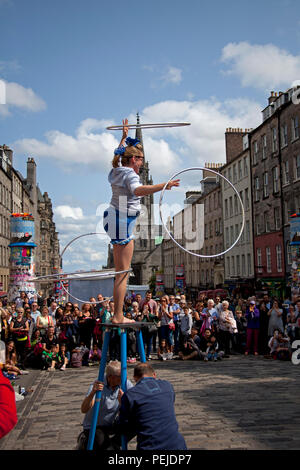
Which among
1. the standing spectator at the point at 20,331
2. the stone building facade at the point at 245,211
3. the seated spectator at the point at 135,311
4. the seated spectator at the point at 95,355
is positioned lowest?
the seated spectator at the point at 95,355

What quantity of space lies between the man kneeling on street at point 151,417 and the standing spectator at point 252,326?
1192 cm

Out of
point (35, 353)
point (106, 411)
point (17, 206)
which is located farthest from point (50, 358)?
point (17, 206)

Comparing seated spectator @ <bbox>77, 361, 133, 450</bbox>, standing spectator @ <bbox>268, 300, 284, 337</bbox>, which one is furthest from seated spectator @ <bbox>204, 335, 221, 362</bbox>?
seated spectator @ <bbox>77, 361, 133, 450</bbox>

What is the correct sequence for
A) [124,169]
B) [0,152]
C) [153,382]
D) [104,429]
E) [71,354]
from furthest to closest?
[0,152]
[71,354]
[124,169]
[104,429]
[153,382]

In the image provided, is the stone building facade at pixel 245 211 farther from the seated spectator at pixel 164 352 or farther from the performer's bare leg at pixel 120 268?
the performer's bare leg at pixel 120 268

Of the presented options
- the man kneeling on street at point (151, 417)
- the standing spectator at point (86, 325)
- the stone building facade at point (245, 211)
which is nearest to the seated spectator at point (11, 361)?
the standing spectator at point (86, 325)

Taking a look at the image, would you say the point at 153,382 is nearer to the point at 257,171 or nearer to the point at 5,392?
the point at 5,392

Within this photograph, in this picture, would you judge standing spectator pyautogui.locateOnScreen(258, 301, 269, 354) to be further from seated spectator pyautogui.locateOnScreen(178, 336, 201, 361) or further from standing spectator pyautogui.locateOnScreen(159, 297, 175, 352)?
standing spectator pyautogui.locateOnScreen(159, 297, 175, 352)

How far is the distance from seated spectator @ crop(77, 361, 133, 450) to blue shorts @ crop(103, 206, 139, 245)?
164 cm

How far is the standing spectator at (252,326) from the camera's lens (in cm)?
1591

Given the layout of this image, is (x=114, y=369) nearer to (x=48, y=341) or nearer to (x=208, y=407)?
(x=208, y=407)

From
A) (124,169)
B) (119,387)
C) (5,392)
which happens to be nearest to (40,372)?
(119,387)
